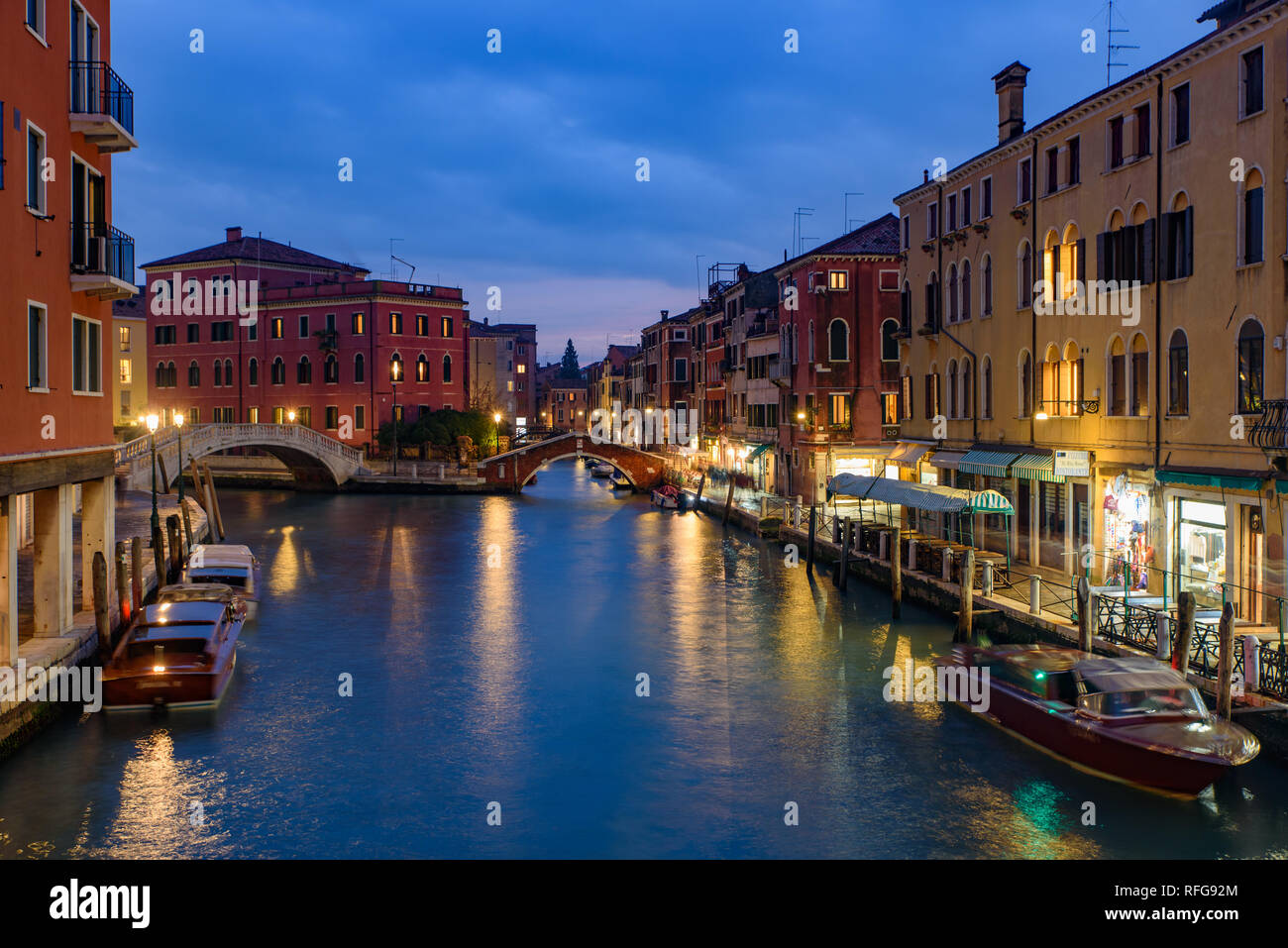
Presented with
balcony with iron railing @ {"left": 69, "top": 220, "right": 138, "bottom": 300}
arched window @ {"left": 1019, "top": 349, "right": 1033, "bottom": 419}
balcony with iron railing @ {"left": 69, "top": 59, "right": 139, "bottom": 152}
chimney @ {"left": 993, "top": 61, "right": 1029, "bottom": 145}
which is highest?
chimney @ {"left": 993, "top": 61, "right": 1029, "bottom": 145}

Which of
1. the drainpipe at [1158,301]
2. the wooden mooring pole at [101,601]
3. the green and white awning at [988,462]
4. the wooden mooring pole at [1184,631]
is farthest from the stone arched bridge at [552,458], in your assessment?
the wooden mooring pole at [1184,631]

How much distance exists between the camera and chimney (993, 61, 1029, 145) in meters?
27.4

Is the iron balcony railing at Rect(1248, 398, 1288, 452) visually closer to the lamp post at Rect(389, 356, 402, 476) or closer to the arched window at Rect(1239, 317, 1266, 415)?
the arched window at Rect(1239, 317, 1266, 415)

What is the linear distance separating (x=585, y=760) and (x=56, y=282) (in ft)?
32.2

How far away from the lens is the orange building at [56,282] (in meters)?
14.3

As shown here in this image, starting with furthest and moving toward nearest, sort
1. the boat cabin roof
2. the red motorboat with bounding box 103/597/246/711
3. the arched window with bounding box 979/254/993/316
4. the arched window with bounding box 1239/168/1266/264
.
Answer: the arched window with bounding box 979/254/993/316, the boat cabin roof, the arched window with bounding box 1239/168/1266/264, the red motorboat with bounding box 103/597/246/711

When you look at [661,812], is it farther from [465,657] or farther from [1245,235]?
[1245,235]

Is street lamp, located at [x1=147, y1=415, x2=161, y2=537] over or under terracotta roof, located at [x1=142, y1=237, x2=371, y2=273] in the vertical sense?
under

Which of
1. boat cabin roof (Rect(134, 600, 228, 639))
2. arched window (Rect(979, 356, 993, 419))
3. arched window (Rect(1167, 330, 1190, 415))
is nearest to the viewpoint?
boat cabin roof (Rect(134, 600, 228, 639))

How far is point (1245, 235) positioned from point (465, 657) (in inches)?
579

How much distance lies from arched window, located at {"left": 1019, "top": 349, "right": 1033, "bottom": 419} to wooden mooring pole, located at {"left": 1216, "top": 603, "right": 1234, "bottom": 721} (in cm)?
1241

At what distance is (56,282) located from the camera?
16.1 meters

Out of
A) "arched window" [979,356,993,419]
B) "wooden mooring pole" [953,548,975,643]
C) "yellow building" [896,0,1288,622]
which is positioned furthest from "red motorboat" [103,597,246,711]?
"arched window" [979,356,993,419]

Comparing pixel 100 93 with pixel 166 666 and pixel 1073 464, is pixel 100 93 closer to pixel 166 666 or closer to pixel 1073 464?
pixel 166 666
